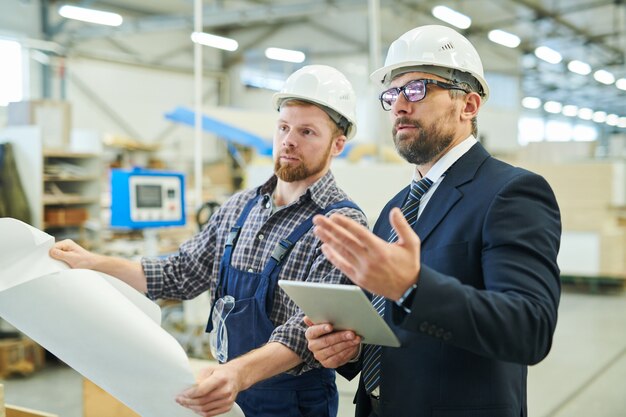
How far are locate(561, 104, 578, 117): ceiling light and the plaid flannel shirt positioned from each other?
25588 mm

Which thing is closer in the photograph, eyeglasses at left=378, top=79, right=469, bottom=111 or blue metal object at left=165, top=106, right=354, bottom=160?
eyeglasses at left=378, top=79, right=469, bottom=111

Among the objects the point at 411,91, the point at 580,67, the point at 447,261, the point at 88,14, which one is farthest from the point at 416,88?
the point at 580,67

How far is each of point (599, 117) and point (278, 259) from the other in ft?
96.3

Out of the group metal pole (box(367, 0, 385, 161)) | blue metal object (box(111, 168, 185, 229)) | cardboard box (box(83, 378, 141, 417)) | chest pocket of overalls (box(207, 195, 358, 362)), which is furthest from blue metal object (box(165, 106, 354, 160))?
chest pocket of overalls (box(207, 195, 358, 362))

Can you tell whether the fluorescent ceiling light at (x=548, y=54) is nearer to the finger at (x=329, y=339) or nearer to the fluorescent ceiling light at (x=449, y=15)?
the fluorescent ceiling light at (x=449, y=15)

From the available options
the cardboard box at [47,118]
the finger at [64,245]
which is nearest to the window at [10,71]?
the cardboard box at [47,118]

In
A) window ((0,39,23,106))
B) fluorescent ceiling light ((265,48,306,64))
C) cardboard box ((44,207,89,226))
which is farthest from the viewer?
fluorescent ceiling light ((265,48,306,64))

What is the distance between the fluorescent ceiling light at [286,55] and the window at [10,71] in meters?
5.09

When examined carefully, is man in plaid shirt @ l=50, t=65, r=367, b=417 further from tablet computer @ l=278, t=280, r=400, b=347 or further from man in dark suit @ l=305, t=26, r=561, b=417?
tablet computer @ l=278, t=280, r=400, b=347

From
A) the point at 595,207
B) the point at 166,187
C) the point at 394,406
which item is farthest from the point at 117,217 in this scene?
the point at 595,207

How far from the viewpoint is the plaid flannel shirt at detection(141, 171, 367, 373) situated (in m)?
1.57

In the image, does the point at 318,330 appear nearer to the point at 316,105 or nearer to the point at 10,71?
the point at 316,105

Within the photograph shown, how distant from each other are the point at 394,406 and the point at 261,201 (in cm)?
78

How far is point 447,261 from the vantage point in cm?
123
